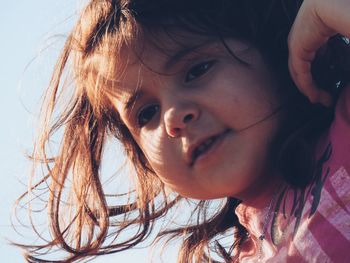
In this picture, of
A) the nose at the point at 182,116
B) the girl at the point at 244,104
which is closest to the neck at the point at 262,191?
the girl at the point at 244,104

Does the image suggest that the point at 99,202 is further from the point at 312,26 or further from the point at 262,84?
the point at 312,26

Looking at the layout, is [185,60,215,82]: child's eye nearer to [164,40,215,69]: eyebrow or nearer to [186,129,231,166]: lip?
[164,40,215,69]: eyebrow

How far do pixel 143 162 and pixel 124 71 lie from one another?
0.59 meters

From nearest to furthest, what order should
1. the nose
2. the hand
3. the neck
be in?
the hand
the nose
the neck

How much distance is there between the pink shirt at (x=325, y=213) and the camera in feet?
6.57

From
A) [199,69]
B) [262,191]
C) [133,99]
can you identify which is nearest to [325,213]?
[262,191]

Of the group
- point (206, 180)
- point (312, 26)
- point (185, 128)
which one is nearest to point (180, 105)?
point (185, 128)

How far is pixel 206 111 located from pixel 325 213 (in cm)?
39

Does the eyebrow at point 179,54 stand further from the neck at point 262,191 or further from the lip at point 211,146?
the neck at point 262,191

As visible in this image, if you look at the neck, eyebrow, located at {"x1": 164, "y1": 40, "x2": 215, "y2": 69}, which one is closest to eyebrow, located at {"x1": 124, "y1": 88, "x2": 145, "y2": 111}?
eyebrow, located at {"x1": 164, "y1": 40, "x2": 215, "y2": 69}

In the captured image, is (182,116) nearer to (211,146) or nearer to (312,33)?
(211,146)

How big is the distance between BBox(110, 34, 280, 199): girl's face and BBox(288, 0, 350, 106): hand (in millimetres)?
115

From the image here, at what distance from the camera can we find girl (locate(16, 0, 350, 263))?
206cm

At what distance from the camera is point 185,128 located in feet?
7.09
